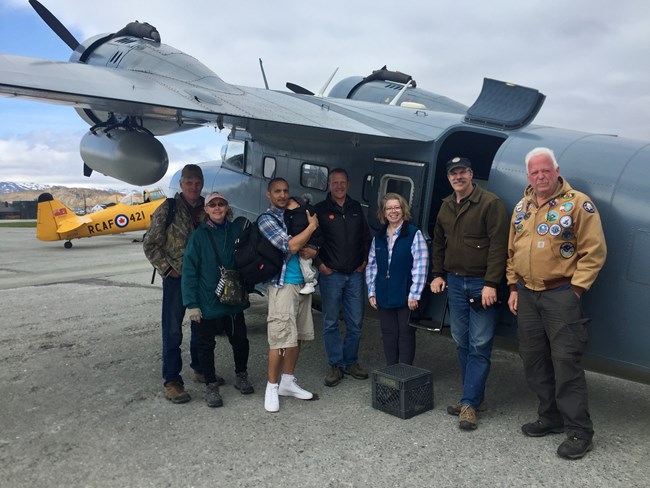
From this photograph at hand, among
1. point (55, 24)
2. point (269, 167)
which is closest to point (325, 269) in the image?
point (269, 167)

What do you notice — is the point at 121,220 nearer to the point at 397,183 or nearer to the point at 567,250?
the point at 397,183

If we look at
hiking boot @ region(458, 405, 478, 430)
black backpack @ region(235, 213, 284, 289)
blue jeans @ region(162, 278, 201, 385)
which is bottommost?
hiking boot @ region(458, 405, 478, 430)

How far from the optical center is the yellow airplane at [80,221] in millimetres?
18531

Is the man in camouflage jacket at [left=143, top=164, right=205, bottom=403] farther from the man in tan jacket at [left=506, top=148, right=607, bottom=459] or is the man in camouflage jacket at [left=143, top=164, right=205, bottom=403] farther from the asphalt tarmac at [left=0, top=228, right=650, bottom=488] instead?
the man in tan jacket at [left=506, top=148, right=607, bottom=459]

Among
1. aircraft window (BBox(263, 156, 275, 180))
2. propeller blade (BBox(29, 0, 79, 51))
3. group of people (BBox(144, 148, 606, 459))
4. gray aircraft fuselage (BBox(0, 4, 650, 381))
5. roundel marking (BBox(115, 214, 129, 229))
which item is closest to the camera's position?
group of people (BBox(144, 148, 606, 459))

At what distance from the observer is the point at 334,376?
534cm

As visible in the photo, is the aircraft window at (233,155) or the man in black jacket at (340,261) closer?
the man in black jacket at (340,261)

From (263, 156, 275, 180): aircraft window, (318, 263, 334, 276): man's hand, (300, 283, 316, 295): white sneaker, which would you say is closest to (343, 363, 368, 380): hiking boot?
(318, 263, 334, 276): man's hand

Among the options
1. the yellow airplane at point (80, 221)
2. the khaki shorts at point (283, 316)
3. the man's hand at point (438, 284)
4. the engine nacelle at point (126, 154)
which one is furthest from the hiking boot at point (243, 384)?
the yellow airplane at point (80, 221)

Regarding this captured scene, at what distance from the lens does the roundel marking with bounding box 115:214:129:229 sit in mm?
19719

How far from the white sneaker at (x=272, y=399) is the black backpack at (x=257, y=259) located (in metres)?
0.99

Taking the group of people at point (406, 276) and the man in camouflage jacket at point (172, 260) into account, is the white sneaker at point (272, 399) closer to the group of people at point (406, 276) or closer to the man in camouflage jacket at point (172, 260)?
the group of people at point (406, 276)

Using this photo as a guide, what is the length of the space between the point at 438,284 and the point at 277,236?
1514 mm

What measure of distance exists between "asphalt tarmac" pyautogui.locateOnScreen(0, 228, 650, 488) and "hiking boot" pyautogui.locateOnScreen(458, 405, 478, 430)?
6 centimetres
